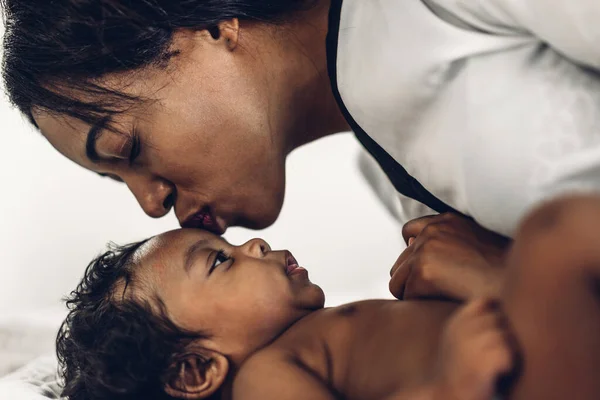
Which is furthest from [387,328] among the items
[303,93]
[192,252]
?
[303,93]

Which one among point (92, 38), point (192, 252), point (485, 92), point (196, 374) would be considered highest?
point (92, 38)

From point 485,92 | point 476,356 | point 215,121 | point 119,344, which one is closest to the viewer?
point 476,356

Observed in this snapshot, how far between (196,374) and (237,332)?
0.07 metres

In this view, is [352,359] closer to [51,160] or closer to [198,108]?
[198,108]

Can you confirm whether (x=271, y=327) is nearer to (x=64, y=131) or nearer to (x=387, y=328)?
(x=387, y=328)

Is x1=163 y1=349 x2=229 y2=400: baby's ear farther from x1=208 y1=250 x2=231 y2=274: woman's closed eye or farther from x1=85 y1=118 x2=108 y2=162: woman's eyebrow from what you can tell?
x1=85 y1=118 x2=108 y2=162: woman's eyebrow

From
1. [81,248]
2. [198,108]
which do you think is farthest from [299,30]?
[81,248]

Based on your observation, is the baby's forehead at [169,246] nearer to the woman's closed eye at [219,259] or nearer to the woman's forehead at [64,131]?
the woman's closed eye at [219,259]

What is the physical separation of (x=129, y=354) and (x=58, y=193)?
0.89 m

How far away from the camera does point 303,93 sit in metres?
1.15

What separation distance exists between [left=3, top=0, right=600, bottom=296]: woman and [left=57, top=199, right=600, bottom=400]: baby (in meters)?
0.12

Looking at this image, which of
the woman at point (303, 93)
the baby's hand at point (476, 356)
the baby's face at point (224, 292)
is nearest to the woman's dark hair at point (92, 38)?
the woman at point (303, 93)

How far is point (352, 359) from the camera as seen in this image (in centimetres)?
90

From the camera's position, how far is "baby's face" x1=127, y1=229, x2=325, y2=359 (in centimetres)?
100
